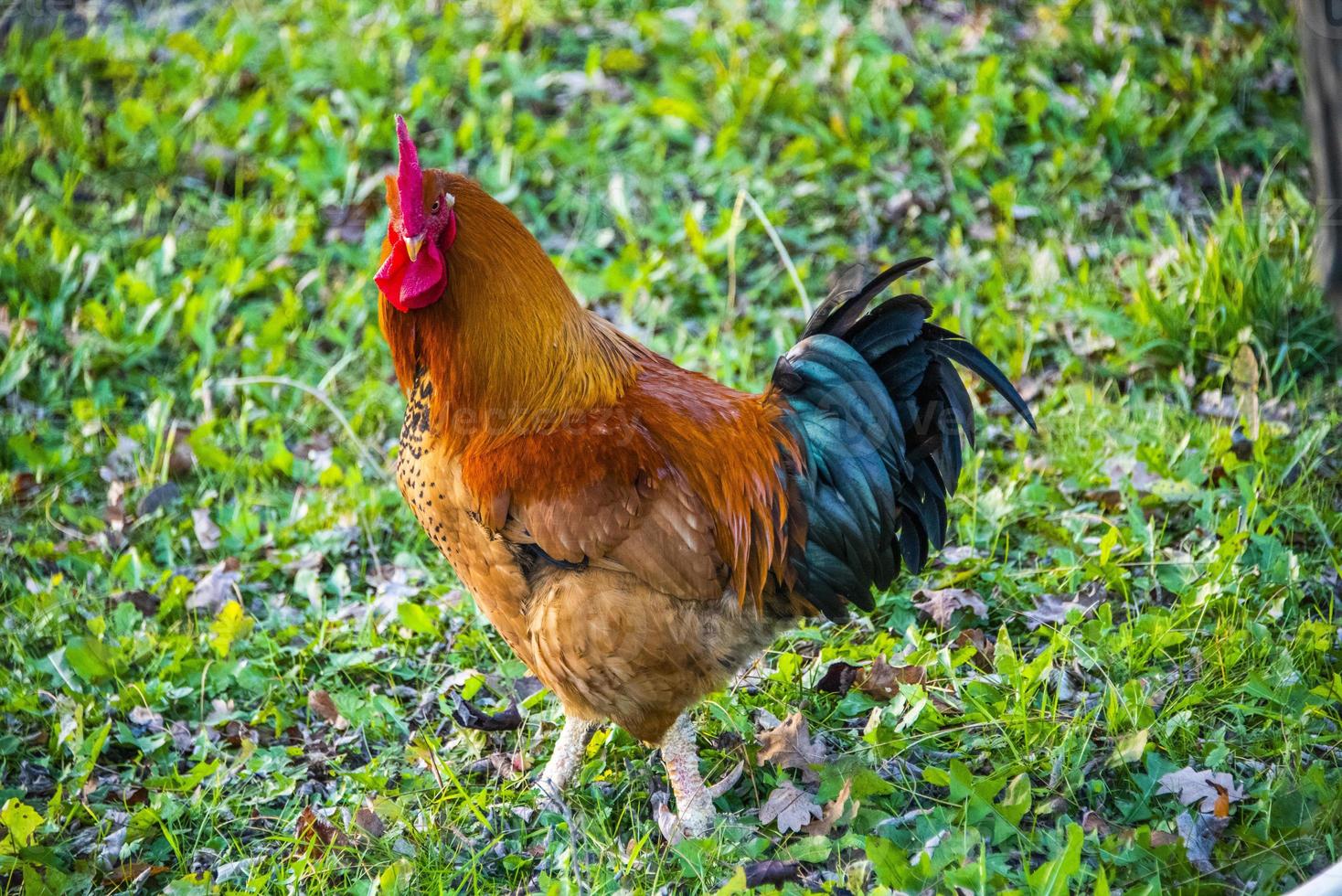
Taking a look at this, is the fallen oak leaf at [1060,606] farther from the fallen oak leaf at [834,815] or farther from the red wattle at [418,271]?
the red wattle at [418,271]

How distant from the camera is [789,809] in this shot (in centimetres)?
302

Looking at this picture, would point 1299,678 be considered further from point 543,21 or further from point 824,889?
point 543,21

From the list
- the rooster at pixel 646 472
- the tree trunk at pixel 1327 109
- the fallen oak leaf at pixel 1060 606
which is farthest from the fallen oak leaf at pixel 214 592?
the tree trunk at pixel 1327 109

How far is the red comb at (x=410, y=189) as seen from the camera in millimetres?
2803

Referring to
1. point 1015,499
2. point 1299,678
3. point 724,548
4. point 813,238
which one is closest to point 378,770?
point 724,548

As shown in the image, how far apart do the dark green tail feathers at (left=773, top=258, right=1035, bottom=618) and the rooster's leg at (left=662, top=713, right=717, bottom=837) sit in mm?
556

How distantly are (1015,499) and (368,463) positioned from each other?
8.48ft

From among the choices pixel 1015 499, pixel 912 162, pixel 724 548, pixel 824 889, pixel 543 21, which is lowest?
pixel 824 889

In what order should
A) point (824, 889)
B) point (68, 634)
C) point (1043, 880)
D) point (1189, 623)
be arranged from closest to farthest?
point (1043, 880)
point (824, 889)
point (1189, 623)
point (68, 634)

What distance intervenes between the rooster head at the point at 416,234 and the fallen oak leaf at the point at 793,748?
5.16 ft

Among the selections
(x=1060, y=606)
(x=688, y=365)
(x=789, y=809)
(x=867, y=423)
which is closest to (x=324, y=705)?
(x=789, y=809)

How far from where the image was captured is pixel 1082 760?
3023 millimetres

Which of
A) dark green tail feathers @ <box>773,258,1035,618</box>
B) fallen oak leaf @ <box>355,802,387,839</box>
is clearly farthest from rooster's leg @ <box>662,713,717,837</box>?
fallen oak leaf @ <box>355,802,387,839</box>

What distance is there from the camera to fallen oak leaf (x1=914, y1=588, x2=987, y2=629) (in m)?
3.62
